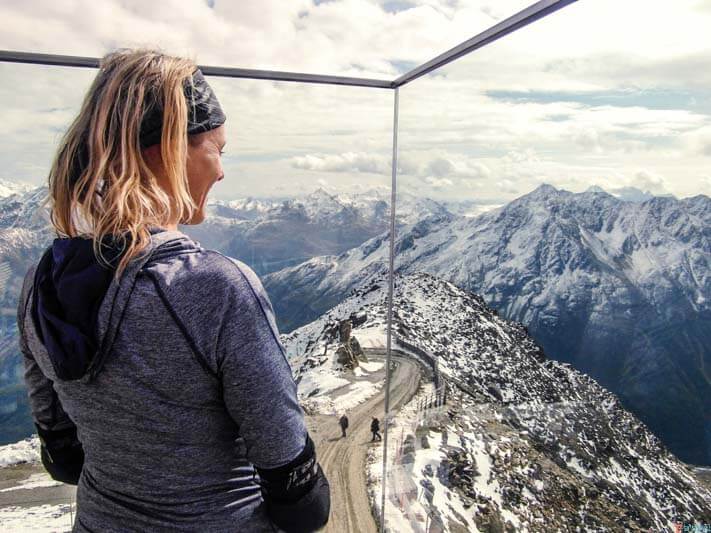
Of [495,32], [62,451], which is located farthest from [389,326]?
[62,451]

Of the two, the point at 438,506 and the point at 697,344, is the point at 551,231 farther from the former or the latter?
the point at 438,506

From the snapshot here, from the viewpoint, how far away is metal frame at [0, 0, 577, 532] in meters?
1.40

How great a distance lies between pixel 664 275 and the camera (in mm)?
1196

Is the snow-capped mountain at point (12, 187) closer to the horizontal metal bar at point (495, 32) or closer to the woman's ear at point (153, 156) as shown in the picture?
the horizontal metal bar at point (495, 32)

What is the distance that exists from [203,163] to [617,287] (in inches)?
40.8

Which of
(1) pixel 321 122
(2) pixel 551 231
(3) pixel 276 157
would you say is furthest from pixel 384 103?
(2) pixel 551 231

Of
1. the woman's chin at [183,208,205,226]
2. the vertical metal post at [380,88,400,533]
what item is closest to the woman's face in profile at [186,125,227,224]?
the woman's chin at [183,208,205,226]

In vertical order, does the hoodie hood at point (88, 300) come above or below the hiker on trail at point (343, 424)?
above

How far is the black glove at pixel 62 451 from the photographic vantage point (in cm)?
95

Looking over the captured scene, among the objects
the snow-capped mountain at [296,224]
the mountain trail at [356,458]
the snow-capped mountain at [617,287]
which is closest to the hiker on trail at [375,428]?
the mountain trail at [356,458]

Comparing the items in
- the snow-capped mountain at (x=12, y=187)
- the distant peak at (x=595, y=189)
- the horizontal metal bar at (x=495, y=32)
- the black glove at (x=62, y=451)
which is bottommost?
the black glove at (x=62, y=451)

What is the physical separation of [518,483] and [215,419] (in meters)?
1.34

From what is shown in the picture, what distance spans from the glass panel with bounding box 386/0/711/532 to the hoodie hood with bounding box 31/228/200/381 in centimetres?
101

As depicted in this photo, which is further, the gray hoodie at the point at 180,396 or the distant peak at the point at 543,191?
the distant peak at the point at 543,191
